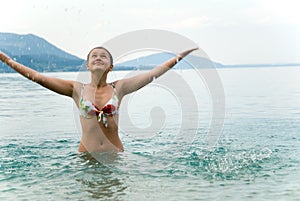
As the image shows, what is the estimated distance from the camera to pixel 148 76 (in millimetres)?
6719

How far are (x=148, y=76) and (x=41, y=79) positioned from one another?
5.26 feet

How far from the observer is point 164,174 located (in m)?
6.45

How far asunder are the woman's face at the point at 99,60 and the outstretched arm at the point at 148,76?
0.37 meters

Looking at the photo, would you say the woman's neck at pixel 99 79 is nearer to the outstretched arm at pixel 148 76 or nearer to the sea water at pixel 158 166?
the outstretched arm at pixel 148 76

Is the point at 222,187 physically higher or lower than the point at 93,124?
lower

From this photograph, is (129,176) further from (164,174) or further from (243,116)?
(243,116)

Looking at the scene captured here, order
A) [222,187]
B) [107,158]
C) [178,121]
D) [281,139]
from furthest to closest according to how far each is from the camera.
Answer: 1. [178,121]
2. [281,139]
3. [107,158]
4. [222,187]

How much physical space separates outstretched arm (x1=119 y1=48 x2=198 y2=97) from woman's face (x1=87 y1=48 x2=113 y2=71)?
0.37 meters

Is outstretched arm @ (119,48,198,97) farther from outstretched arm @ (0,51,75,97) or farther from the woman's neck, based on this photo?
outstretched arm @ (0,51,75,97)

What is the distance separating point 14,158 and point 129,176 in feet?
8.03

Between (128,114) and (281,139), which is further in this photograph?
(128,114)

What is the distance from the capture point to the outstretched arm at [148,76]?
21.4ft

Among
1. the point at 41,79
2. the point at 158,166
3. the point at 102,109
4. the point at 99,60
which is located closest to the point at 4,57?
the point at 41,79

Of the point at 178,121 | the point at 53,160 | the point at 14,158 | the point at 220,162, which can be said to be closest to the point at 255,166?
the point at 220,162
